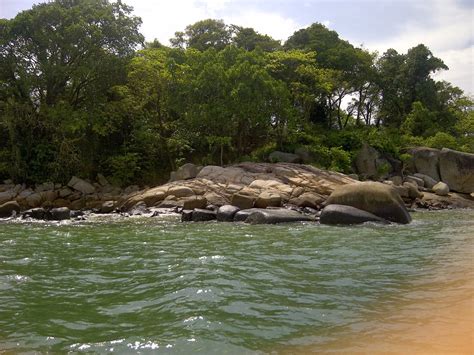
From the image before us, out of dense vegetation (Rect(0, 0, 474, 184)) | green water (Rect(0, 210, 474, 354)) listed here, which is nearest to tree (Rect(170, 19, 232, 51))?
dense vegetation (Rect(0, 0, 474, 184))

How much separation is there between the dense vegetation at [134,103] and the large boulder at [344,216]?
10574 millimetres

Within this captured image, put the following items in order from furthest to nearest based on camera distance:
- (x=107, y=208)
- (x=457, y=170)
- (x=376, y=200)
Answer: (x=457, y=170) < (x=107, y=208) < (x=376, y=200)

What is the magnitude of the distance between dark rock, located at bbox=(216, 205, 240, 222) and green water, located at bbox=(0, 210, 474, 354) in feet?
12.7

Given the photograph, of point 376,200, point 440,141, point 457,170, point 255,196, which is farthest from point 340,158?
point 376,200

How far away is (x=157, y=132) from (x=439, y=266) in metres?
22.9

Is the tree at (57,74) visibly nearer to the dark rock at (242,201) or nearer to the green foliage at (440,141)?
the dark rock at (242,201)

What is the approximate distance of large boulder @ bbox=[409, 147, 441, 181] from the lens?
1185 inches

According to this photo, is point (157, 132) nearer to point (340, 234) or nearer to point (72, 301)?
point (340, 234)

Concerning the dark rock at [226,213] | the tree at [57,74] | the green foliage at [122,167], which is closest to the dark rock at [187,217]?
the dark rock at [226,213]

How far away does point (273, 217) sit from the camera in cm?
1502

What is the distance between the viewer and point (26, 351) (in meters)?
4.26

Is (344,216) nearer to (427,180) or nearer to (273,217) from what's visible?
(273,217)

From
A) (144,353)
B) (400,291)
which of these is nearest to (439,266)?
(400,291)

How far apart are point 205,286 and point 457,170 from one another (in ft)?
89.7
